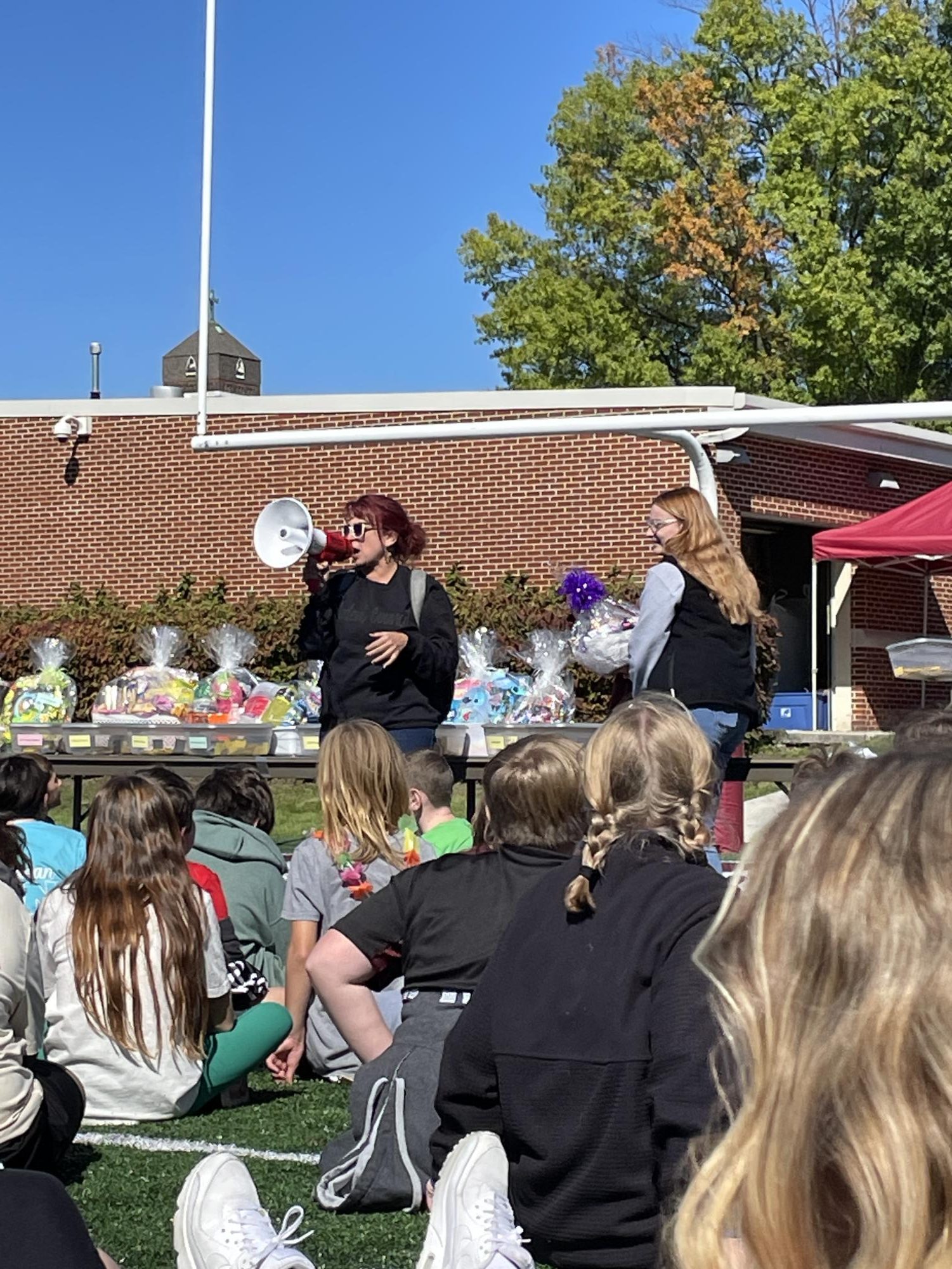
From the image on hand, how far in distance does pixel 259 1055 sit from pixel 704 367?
2618cm

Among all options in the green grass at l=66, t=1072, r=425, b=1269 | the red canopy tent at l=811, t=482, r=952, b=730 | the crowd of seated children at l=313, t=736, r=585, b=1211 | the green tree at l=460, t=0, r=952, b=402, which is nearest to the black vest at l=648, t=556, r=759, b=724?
the green grass at l=66, t=1072, r=425, b=1269

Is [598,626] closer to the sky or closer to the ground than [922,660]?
closer to the sky

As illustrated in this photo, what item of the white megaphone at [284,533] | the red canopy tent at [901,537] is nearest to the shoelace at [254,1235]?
the white megaphone at [284,533]

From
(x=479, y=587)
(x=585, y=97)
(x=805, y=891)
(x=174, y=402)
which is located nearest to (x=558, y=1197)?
(x=805, y=891)

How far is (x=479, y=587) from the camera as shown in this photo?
19.3m

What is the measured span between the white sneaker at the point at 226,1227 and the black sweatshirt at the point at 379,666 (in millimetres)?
4683

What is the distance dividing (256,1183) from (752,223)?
28.0m

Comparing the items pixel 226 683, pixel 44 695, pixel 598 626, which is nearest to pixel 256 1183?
pixel 598 626

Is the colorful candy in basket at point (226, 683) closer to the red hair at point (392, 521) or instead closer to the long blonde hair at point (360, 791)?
the red hair at point (392, 521)

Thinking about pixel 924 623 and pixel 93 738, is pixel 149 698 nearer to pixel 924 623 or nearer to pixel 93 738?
pixel 93 738

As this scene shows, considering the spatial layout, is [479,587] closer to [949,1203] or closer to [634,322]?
[634,322]

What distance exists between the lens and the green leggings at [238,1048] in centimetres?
559

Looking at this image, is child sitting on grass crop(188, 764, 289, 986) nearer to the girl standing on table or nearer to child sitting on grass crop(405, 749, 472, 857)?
child sitting on grass crop(405, 749, 472, 857)

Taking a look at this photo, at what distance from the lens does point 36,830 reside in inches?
270
